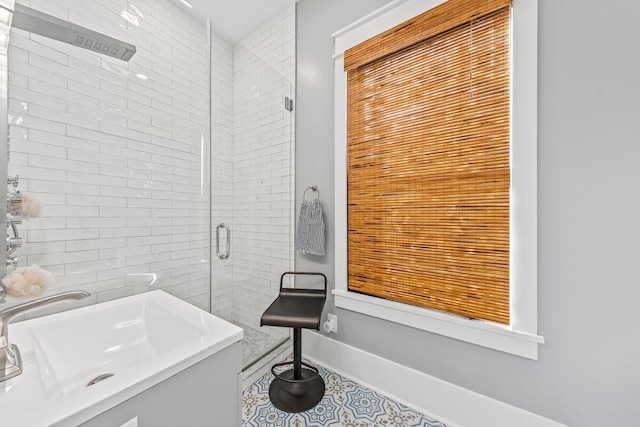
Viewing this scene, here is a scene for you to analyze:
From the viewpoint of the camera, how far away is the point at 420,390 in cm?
149

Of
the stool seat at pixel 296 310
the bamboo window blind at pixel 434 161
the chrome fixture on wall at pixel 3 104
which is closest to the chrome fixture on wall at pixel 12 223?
the chrome fixture on wall at pixel 3 104

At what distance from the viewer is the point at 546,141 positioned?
3.76 feet

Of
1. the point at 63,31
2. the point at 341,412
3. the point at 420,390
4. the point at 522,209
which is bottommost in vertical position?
the point at 341,412

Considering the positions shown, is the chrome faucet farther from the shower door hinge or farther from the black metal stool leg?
the shower door hinge

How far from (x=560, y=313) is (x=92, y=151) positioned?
2.33m

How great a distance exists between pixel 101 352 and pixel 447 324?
1.65m

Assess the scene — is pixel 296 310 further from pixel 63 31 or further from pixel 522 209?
pixel 63 31

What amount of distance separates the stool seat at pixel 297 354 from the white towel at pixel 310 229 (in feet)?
0.67

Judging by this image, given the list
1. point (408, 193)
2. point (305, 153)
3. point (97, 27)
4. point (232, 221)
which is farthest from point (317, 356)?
point (97, 27)

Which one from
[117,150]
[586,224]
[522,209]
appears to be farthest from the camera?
[117,150]

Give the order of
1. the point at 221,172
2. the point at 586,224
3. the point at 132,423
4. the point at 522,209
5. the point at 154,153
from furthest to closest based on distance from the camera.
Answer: the point at 221,172 → the point at 154,153 → the point at 522,209 → the point at 586,224 → the point at 132,423

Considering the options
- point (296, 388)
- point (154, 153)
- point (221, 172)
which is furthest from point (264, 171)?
point (296, 388)

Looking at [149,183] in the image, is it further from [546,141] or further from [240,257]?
[546,141]

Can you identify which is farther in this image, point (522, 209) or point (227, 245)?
point (227, 245)
